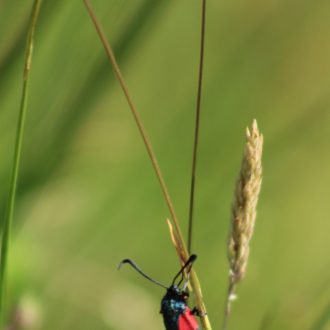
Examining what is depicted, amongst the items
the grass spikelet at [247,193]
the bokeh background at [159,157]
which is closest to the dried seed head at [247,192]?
the grass spikelet at [247,193]

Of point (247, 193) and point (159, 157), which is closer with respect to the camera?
point (247, 193)

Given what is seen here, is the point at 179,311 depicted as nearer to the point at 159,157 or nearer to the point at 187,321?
the point at 187,321

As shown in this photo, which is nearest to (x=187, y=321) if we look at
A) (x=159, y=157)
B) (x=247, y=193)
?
(x=247, y=193)

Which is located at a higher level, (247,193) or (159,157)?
(247,193)

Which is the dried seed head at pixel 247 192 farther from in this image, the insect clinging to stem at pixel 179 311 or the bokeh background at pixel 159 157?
the bokeh background at pixel 159 157

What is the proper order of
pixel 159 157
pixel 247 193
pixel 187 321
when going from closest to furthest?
pixel 247 193 → pixel 187 321 → pixel 159 157

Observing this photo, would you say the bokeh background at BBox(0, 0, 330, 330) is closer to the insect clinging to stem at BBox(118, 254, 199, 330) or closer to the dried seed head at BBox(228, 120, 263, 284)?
the insect clinging to stem at BBox(118, 254, 199, 330)
